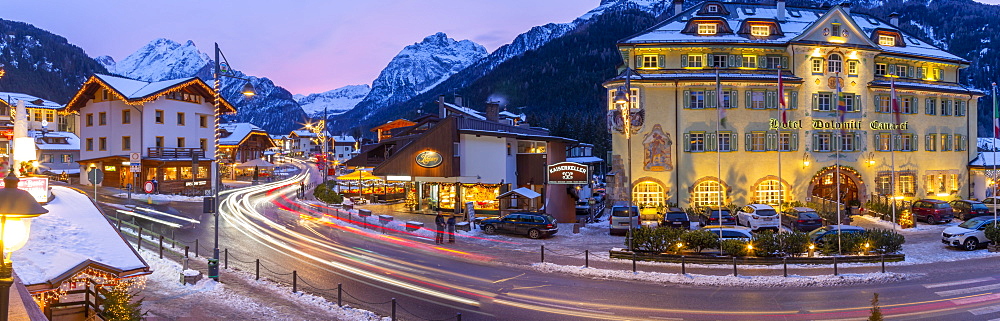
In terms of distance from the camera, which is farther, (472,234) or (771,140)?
(771,140)

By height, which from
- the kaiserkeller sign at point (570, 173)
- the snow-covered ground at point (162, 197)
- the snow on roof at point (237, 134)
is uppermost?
the snow on roof at point (237, 134)

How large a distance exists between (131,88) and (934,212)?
64.7 meters

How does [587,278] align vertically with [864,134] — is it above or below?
below

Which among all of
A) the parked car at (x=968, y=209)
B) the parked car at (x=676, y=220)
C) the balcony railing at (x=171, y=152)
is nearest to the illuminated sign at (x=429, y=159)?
the parked car at (x=676, y=220)

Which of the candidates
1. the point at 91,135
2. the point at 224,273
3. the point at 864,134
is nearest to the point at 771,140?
the point at 864,134

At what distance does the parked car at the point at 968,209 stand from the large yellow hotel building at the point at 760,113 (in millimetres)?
4540

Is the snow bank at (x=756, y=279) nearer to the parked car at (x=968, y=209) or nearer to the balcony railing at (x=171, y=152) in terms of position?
the parked car at (x=968, y=209)

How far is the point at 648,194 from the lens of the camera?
4234 centimetres

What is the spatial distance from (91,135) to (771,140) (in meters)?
59.9

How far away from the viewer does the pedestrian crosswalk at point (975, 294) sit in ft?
53.7

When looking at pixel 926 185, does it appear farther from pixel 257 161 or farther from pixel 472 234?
pixel 257 161

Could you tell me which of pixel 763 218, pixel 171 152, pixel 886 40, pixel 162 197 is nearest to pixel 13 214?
pixel 763 218

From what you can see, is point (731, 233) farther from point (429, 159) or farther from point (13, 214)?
point (13, 214)

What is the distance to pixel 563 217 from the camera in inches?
1638
